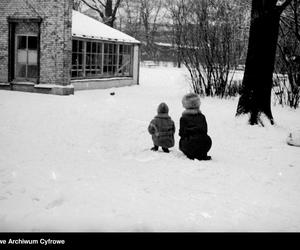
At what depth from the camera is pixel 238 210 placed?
4.91 metres

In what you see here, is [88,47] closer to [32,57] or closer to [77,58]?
[77,58]

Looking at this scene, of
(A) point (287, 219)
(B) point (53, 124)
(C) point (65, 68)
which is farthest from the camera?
(C) point (65, 68)

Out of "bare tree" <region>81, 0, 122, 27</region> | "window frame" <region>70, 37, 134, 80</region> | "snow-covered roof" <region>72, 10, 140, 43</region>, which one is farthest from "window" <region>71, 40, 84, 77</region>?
"bare tree" <region>81, 0, 122, 27</region>

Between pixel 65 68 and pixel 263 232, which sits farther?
pixel 65 68

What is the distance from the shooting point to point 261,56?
35.2 ft

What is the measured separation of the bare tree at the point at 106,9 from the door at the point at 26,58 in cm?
2073

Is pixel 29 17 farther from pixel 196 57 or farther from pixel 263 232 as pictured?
pixel 263 232

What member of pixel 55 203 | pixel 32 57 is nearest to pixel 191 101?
pixel 55 203

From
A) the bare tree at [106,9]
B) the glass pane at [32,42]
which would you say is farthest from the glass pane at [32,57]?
the bare tree at [106,9]

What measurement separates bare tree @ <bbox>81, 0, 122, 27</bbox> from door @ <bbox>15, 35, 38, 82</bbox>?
20728 millimetres

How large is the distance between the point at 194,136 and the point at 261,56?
15.1 ft

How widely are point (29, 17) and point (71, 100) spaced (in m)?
4.82
